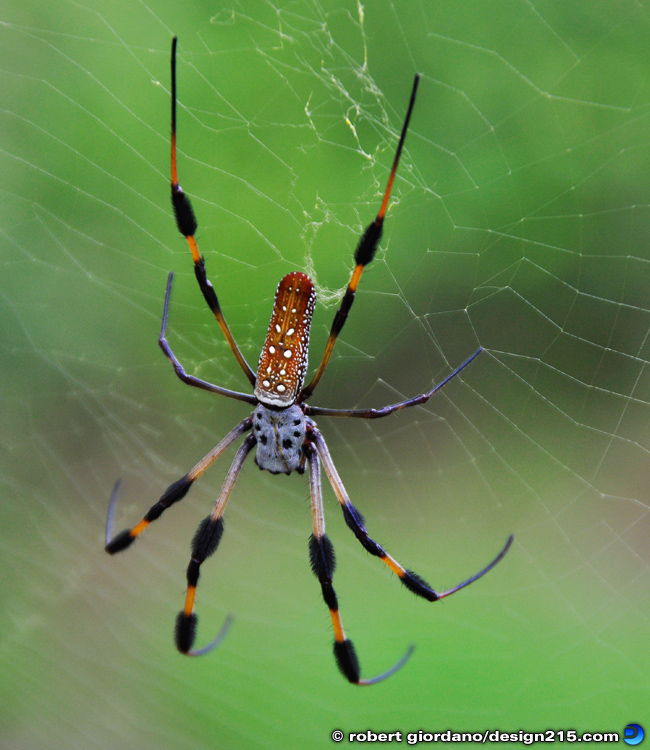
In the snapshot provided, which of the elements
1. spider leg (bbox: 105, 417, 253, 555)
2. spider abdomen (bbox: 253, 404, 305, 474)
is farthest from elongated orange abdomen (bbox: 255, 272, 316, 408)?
spider leg (bbox: 105, 417, 253, 555)

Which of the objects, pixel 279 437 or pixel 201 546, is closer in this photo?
pixel 279 437

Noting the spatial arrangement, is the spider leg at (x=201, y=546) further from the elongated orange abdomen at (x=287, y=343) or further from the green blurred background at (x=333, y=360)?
the green blurred background at (x=333, y=360)

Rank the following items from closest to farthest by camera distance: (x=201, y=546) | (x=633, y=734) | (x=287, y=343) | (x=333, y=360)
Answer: (x=287, y=343)
(x=201, y=546)
(x=633, y=734)
(x=333, y=360)

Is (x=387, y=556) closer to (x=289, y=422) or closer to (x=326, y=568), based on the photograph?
(x=326, y=568)

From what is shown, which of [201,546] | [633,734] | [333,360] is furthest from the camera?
[333,360]

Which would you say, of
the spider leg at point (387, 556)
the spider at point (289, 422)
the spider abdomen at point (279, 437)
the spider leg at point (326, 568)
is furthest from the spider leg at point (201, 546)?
the spider leg at point (387, 556)

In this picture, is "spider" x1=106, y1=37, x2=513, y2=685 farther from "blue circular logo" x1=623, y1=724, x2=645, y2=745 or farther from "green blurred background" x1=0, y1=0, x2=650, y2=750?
"blue circular logo" x1=623, y1=724, x2=645, y2=745

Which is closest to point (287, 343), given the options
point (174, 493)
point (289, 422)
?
point (289, 422)
